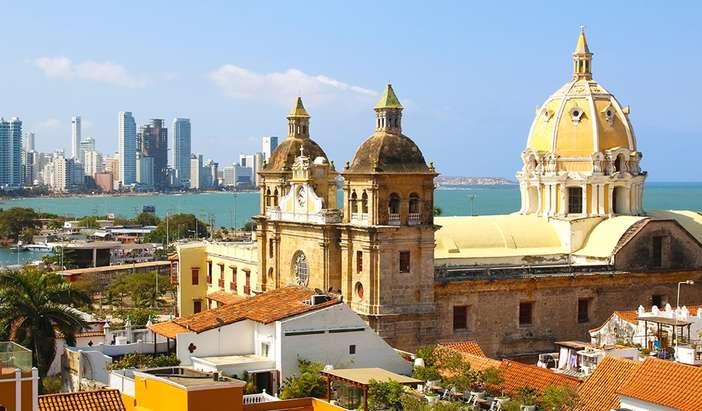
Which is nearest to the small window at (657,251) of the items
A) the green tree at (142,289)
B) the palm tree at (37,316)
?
the palm tree at (37,316)

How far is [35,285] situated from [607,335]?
1991cm

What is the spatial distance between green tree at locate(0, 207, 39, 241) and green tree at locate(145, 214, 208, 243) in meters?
30.6

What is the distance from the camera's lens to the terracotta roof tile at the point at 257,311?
125 ft

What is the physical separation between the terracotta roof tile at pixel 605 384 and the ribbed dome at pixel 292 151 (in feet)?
75.8

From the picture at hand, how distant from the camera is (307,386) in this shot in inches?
1348

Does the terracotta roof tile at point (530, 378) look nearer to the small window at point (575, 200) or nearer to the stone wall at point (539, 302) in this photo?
the stone wall at point (539, 302)

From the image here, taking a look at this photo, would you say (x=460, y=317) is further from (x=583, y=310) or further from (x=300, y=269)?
(x=300, y=269)

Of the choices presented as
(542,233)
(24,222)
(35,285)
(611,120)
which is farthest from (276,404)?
(24,222)

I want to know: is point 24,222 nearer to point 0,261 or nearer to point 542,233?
point 0,261

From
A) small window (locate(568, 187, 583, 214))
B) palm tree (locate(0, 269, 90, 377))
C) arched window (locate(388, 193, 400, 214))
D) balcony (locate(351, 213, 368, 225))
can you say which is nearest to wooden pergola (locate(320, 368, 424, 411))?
palm tree (locate(0, 269, 90, 377))

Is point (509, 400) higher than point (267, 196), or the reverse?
point (267, 196)

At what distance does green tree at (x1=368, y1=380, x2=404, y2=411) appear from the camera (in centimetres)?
3206

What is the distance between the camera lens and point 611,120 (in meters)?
56.8

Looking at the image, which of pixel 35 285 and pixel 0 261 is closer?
pixel 35 285
